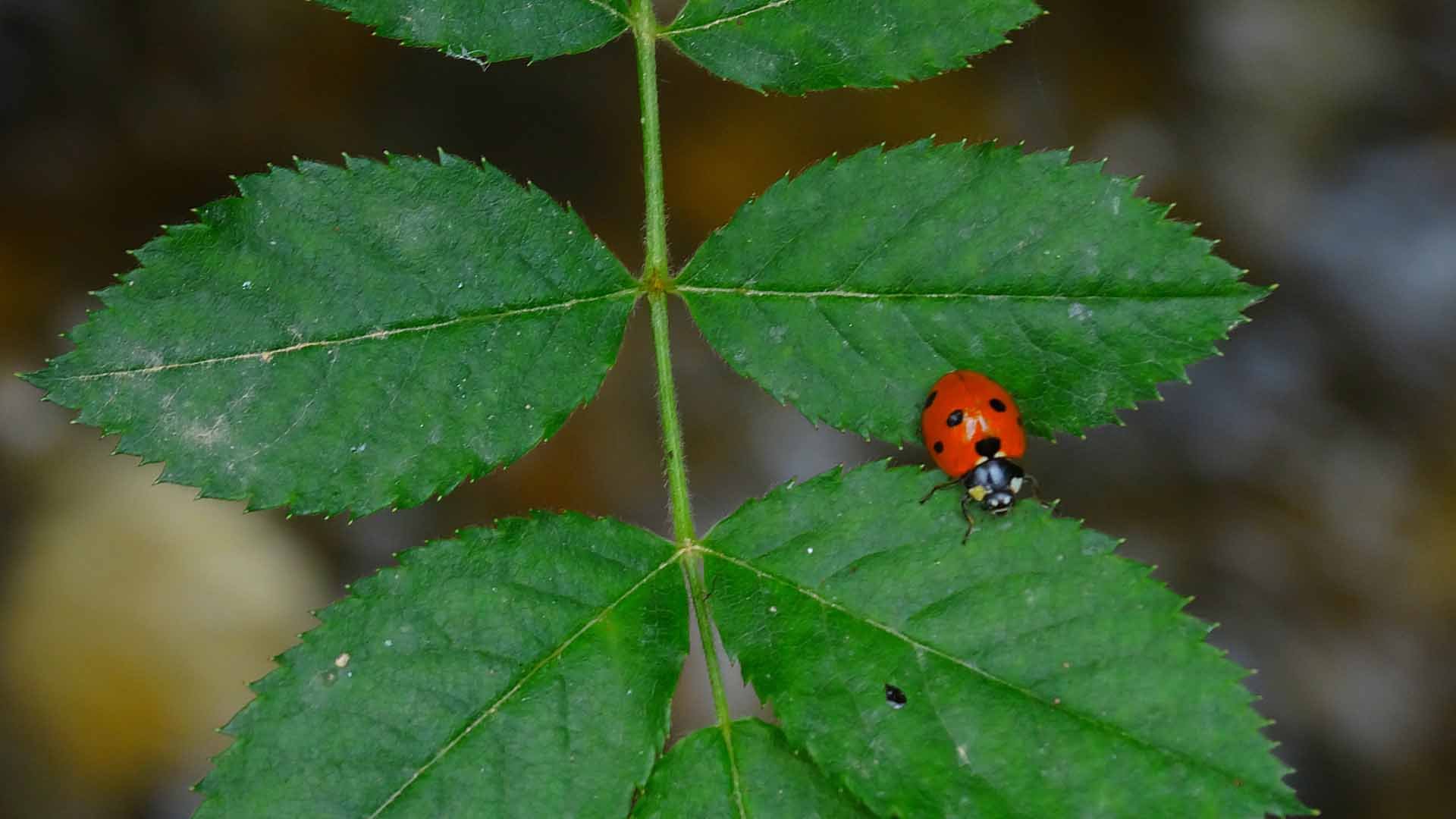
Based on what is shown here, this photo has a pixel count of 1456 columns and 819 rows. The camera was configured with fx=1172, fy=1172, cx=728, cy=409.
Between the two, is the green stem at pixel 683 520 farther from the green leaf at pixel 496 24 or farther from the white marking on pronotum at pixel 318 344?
the green leaf at pixel 496 24

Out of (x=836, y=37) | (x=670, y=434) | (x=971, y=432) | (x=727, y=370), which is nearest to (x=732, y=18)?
(x=836, y=37)

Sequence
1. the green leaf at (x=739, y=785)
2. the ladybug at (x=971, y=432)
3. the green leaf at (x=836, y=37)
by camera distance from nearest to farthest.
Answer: the green leaf at (x=739, y=785) → the ladybug at (x=971, y=432) → the green leaf at (x=836, y=37)

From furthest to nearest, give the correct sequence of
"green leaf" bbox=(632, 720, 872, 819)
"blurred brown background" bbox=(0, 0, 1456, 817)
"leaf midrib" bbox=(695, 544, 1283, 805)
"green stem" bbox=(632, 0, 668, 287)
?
"blurred brown background" bbox=(0, 0, 1456, 817), "green stem" bbox=(632, 0, 668, 287), "green leaf" bbox=(632, 720, 872, 819), "leaf midrib" bbox=(695, 544, 1283, 805)

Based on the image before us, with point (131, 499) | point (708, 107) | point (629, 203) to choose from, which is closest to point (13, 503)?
point (131, 499)

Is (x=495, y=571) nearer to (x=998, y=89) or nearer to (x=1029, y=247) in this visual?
(x=1029, y=247)

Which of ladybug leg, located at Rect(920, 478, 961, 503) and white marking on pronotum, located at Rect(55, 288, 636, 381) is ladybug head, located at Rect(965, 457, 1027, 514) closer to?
ladybug leg, located at Rect(920, 478, 961, 503)

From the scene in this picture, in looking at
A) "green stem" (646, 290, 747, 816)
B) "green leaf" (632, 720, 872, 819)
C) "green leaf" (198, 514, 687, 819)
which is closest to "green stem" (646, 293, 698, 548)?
"green stem" (646, 290, 747, 816)

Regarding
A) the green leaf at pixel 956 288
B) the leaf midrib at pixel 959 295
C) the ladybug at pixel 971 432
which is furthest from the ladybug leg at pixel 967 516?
the leaf midrib at pixel 959 295
